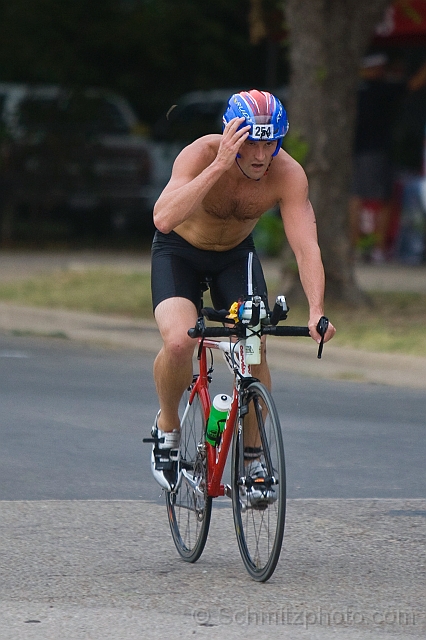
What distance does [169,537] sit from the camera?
549 cm

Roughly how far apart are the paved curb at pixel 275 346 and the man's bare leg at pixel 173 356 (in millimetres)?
4438

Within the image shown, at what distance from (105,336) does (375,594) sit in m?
6.94

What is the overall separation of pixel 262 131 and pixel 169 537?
175 centimetres

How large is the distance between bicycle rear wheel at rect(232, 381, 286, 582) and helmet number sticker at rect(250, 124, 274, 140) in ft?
2.96

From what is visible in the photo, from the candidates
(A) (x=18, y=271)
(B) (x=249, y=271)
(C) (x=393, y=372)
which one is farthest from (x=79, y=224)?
(B) (x=249, y=271)

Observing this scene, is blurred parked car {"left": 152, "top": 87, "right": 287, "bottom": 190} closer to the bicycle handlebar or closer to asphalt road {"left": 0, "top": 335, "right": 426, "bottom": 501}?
asphalt road {"left": 0, "top": 335, "right": 426, "bottom": 501}

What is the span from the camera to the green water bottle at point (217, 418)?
496 cm

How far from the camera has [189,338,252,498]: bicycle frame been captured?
490 cm

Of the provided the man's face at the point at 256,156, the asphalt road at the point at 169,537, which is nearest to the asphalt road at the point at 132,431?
the asphalt road at the point at 169,537

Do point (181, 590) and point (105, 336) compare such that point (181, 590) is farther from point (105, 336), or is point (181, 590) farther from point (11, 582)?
point (105, 336)

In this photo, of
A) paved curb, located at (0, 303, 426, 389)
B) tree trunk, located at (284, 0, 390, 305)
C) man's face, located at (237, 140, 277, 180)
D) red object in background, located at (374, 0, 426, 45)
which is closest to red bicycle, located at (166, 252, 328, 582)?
man's face, located at (237, 140, 277, 180)

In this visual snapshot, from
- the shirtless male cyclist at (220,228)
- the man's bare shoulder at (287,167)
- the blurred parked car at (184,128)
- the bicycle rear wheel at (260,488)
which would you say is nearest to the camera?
the bicycle rear wheel at (260,488)

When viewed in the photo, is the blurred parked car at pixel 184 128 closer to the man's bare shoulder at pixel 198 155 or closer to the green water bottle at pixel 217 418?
the man's bare shoulder at pixel 198 155

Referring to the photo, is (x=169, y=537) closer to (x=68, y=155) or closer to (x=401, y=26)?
(x=401, y=26)
